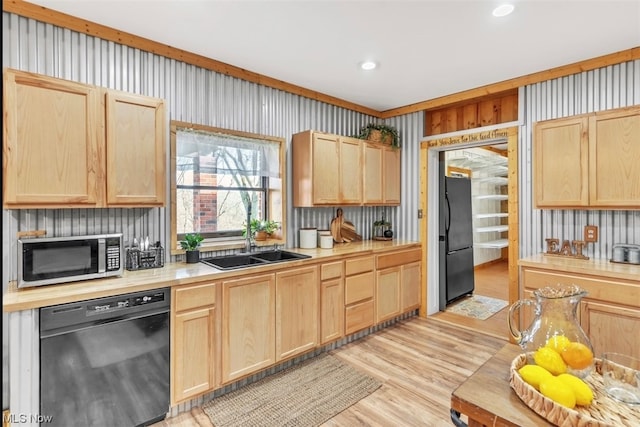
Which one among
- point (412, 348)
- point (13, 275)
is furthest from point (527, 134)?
point (13, 275)

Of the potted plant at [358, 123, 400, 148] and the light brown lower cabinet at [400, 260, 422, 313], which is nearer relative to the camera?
the light brown lower cabinet at [400, 260, 422, 313]

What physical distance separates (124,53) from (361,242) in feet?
9.77

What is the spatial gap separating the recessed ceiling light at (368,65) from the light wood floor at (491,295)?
8.94ft

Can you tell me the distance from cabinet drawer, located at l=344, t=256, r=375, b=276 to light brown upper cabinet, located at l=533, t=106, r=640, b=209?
164cm

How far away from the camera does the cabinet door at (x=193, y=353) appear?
7.89 feet

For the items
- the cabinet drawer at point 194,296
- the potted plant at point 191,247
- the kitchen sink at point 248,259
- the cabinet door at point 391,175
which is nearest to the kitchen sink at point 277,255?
the kitchen sink at point 248,259

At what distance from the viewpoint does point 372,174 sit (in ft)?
13.9

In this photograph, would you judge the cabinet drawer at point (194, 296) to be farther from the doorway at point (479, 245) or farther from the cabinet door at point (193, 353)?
the doorway at point (479, 245)

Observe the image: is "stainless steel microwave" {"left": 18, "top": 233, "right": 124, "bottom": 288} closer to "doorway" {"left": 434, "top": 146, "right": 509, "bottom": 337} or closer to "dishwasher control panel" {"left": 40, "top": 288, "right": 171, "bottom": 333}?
"dishwasher control panel" {"left": 40, "top": 288, "right": 171, "bottom": 333}

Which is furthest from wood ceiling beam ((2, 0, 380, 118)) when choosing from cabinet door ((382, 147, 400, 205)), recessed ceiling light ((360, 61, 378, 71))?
cabinet door ((382, 147, 400, 205))

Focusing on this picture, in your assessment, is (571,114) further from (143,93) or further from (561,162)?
(143,93)

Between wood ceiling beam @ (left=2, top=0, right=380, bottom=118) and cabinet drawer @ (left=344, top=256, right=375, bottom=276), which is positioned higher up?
wood ceiling beam @ (left=2, top=0, right=380, bottom=118)

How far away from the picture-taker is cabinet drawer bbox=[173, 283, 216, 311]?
2400mm

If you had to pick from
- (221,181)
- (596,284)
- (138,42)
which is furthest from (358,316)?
(138,42)
